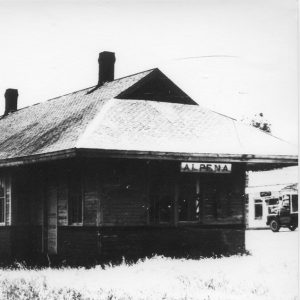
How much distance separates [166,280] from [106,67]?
33.6 ft

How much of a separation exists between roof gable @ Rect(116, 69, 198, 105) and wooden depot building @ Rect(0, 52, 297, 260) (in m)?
0.03

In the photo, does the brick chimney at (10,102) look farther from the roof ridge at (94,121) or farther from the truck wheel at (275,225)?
the truck wheel at (275,225)

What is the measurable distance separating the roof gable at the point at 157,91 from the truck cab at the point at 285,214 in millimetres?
13740

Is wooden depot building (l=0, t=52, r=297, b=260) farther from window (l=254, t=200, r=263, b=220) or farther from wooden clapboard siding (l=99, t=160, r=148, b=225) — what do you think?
window (l=254, t=200, r=263, b=220)

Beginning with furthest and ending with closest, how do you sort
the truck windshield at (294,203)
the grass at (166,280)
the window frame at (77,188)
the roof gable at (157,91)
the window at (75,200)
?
the truck windshield at (294,203), the roof gable at (157,91), the window at (75,200), the window frame at (77,188), the grass at (166,280)

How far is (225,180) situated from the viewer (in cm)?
1709

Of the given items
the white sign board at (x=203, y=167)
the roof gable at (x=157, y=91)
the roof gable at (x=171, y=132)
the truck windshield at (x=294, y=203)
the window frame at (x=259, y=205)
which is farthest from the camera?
the window frame at (x=259, y=205)

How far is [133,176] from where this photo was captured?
1593cm

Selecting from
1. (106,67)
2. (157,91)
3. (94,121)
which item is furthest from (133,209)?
(106,67)

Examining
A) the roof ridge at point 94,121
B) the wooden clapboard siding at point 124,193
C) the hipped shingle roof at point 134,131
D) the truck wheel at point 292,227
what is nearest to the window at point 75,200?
the wooden clapboard siding at point 124,193

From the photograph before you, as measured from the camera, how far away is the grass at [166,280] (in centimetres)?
1164

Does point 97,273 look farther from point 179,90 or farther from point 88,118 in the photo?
point 179,90

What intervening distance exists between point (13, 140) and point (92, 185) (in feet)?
16.9

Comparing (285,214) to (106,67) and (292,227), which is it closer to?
(292,227)
